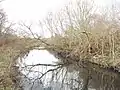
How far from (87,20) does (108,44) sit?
5.48 meters

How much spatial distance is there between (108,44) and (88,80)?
21.5 ft

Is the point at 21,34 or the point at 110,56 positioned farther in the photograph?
the point at 21,34

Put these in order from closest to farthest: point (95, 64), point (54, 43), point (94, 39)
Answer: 1. point (95, 64)
2. point (94, 39)
3. point (54, 43)

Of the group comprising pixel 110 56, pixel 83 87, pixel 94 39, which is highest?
pixel 94 39

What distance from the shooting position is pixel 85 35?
24.3 metres

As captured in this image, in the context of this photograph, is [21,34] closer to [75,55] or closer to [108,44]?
[75,55]

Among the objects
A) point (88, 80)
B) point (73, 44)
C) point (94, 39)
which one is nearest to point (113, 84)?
point (88, 80)

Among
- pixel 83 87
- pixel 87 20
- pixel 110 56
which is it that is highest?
pixel 87 20

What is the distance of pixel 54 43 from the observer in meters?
29.8

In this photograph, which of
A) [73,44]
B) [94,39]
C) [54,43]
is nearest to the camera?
[94,39]

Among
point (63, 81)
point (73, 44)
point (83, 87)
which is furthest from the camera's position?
point (73, 44)

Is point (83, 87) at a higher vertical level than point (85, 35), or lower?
lower

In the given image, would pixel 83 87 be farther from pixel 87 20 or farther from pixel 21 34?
pixel 21 34

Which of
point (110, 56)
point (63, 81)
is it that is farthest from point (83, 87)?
point (110, 56)
